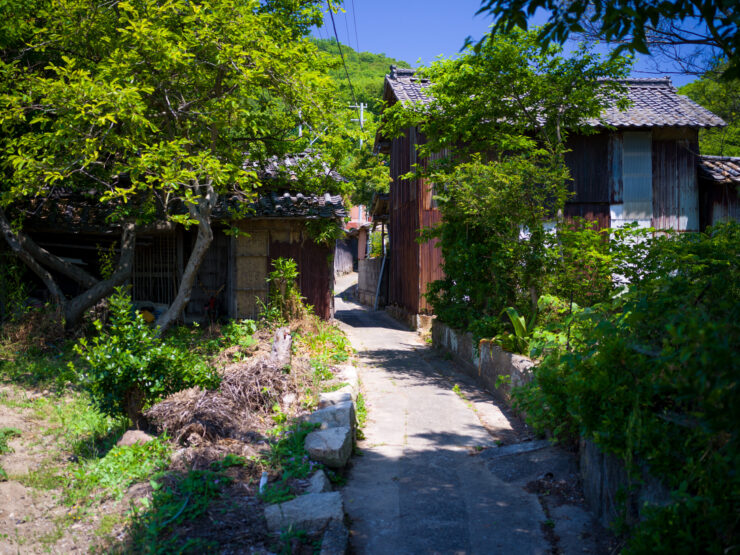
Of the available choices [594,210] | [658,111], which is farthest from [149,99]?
[658,111]

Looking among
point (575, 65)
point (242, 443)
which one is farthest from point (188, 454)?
point (575, 65)

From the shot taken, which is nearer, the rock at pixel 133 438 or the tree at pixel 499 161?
the rock at pixel 133 438

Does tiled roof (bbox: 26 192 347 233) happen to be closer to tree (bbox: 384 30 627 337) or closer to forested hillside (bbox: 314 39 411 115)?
tree (bbox: 384 30 627 337)

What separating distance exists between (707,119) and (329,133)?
9.90 m

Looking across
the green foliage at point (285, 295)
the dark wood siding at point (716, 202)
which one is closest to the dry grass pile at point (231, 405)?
the green foliage at point (285, 295)

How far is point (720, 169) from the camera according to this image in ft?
46.4

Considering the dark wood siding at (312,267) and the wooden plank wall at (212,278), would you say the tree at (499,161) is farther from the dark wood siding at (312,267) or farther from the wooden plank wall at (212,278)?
the wooden plank wall at (212,278)

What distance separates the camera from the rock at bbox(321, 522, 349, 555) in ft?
11.2

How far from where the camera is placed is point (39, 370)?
8.20 metres

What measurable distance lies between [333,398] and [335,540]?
2.55 m

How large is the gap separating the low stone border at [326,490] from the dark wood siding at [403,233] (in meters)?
8.65

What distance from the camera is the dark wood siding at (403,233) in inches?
576

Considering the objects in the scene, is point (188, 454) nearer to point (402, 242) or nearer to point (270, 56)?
point (270, 56)

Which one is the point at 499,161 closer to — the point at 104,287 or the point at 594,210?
the point at 594,210
